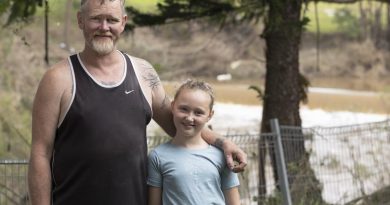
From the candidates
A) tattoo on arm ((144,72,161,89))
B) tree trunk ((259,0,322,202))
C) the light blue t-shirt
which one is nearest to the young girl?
the light blue t-shirt

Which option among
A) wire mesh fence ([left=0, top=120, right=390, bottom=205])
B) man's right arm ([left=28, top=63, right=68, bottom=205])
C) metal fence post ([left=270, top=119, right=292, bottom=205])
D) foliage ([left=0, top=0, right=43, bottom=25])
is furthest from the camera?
foliage ([left=0, top=0, right=43, bottom=25])

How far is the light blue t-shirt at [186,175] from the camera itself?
9.31 ft

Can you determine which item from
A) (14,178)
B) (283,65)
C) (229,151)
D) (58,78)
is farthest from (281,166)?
(58,78)

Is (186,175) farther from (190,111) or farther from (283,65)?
(283,65)

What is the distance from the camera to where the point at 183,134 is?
2.87 m

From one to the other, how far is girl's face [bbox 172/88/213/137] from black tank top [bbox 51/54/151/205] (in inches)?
6.1

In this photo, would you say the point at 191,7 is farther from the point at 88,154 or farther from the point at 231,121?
the point at 231,121

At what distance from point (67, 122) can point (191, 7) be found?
17.9 ft

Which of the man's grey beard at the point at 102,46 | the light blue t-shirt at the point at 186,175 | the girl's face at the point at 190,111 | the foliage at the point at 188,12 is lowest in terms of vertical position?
the light blue t-shirt at the point at 186,175

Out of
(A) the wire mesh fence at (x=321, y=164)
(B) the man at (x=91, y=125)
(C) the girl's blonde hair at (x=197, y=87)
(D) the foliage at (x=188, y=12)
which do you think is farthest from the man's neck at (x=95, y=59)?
(D) the foliage at (x=188, y=12)

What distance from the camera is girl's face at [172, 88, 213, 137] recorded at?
2.83m

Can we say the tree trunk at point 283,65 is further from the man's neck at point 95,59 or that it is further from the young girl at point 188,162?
the man's neck at point 95,59

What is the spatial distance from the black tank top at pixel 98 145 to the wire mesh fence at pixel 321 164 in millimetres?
2949

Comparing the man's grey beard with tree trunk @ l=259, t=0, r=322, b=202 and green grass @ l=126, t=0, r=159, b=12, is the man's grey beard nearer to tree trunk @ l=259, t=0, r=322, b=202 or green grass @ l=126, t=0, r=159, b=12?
tree trunk @ l=259, t=0, r=322, b=202
